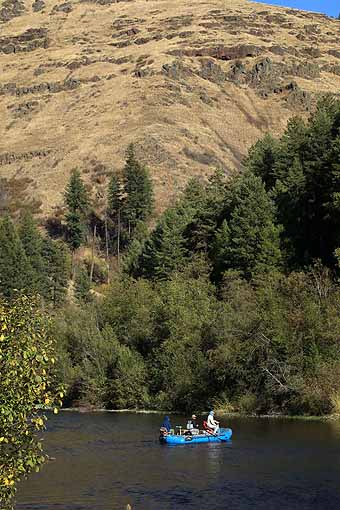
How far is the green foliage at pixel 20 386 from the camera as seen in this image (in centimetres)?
1436

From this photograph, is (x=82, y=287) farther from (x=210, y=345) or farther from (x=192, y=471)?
(x=192, y=471)

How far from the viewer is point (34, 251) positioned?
11169 cm

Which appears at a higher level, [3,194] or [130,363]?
[130,363]

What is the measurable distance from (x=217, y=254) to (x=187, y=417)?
89.0 feet

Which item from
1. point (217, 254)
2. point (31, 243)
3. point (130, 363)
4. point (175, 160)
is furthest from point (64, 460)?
Result: point (175, 160)

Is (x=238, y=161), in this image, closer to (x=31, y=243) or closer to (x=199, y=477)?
(x=31, y=243)

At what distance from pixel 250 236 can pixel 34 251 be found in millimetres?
43606

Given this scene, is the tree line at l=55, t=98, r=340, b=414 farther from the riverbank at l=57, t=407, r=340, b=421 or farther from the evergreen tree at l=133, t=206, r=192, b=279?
the riverbank at l=57, t=407, r=340, b=421

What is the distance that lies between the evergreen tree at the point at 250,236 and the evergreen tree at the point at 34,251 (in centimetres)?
3056

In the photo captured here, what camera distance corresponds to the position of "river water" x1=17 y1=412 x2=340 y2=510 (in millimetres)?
31531

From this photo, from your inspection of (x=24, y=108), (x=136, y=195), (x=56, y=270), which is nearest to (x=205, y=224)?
(x=56, y=270)

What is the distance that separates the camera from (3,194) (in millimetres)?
153500

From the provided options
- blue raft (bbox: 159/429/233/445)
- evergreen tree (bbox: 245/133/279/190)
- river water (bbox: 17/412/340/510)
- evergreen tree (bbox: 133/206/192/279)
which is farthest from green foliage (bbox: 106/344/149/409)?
evergreen tree (bbox: 245/133/279/190)

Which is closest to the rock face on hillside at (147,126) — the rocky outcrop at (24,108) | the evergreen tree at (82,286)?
the rocky outcrop at (24,108)
